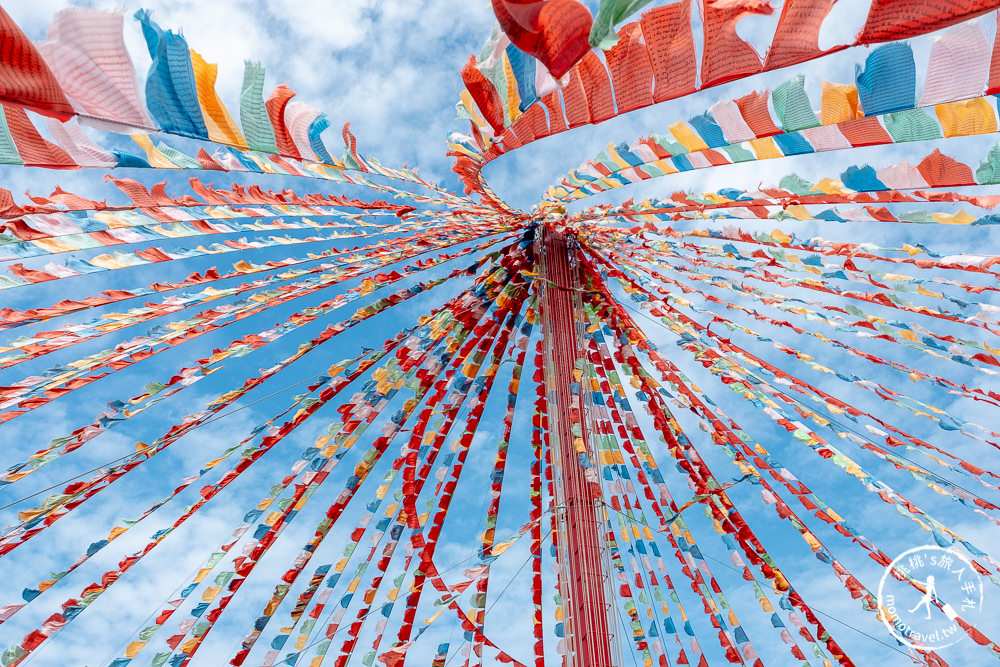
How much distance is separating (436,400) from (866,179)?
180 inches

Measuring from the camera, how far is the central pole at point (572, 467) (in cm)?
539

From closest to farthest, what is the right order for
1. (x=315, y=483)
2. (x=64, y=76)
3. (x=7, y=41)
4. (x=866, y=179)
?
1. (x=7, y=41)
2. (x=64, y=76)
3. (x=866, y=179)
4. (x=315, y=483)

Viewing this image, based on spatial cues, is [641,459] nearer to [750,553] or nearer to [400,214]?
[750,553]

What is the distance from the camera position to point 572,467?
6086 mm

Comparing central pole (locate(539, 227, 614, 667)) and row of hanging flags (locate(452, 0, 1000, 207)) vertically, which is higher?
row of hanging flags (locate(452, 0, 1000, 207))

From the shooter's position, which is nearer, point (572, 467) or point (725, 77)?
point (725, 77)

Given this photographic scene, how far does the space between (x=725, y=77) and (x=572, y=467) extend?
361 cm

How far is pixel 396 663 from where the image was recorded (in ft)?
19.3

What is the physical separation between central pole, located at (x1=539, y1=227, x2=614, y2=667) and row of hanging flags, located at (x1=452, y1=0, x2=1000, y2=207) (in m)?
1.86

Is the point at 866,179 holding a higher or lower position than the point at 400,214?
lower

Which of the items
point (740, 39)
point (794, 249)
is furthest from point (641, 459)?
point (740, 39)

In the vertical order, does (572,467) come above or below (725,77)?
below

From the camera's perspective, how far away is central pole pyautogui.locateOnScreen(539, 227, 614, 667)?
5.39 m

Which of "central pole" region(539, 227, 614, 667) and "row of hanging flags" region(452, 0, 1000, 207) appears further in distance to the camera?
"central pole" region(539, 227, 614, 667)
